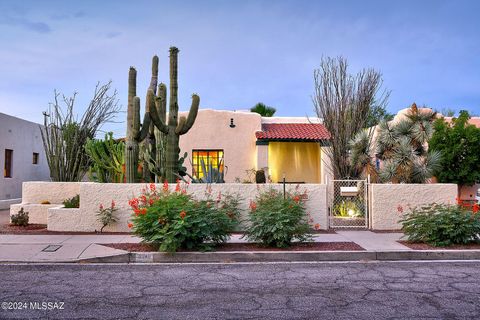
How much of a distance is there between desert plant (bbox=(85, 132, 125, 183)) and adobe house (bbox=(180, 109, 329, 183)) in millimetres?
6430

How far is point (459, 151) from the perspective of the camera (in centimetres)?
1944

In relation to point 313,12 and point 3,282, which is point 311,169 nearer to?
point 313,12

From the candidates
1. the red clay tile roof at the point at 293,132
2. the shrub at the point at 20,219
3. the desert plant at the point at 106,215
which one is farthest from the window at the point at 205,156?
the desert plant at the point at 106,215

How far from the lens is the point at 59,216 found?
508 inches

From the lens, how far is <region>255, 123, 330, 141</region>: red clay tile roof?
73.9 ft

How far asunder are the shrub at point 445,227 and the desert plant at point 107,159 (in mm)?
9033

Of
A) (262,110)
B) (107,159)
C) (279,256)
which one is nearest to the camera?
(279,256)

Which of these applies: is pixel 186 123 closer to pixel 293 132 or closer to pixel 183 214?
pixel 183 214

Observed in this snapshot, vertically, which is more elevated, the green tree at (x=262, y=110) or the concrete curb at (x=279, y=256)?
the green tree at (x=262, y=110)

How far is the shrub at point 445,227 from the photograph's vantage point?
34.0ft

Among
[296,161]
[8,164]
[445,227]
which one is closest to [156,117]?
[445,227]

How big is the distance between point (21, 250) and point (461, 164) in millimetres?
16675

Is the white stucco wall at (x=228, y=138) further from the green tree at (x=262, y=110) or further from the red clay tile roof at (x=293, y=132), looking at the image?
the green tree at (x=262, y=110)

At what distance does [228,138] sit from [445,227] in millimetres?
13749
